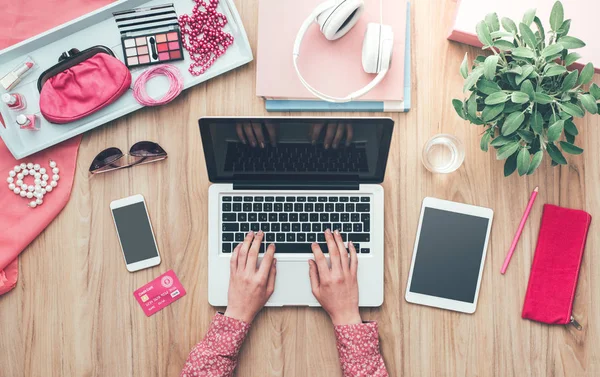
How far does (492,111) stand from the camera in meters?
0.72

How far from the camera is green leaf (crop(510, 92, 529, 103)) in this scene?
26.8 inches

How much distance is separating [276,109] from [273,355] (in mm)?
502

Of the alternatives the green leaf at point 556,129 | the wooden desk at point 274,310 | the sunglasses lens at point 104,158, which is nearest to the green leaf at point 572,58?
the green leaf at point 556,129

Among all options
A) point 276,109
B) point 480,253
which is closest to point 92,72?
point 276,109

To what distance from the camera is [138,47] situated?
900 millimetres

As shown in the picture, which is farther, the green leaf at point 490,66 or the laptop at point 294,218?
the laptop at point 294,218

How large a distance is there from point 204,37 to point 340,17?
0.28 m

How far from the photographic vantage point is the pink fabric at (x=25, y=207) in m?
0.89

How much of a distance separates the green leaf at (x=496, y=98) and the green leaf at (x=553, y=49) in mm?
85

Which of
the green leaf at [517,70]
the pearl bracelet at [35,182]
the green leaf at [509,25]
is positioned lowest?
the pearl bracelet at [35,182]

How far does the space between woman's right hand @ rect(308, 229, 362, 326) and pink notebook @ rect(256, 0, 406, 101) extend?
29cm

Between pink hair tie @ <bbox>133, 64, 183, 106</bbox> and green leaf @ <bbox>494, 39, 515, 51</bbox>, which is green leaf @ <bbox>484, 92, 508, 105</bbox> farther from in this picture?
pink hair tie @ <bbox>133, 64, 183, 106</bbox>

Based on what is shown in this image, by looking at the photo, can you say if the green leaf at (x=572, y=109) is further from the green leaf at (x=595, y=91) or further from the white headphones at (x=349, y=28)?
the white headphones at (x=349, y=28)

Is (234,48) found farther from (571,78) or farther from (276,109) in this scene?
(571,78)
